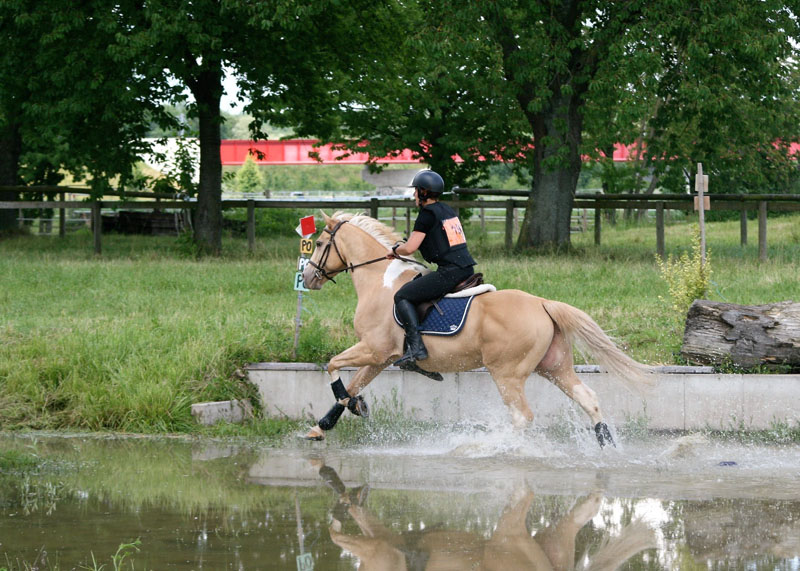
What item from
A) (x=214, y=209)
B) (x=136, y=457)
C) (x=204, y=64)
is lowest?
(x=136, y=457)

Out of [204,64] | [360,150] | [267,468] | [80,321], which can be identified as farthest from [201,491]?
[360,150]

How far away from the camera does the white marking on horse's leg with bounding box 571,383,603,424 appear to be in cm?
962

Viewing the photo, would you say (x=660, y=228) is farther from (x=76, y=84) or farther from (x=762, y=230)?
(x=76, y=84)

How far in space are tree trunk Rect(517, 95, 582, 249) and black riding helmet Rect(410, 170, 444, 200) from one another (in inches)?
534

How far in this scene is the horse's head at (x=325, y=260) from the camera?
426 inches

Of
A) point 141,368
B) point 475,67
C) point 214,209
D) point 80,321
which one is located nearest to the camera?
point 141,368

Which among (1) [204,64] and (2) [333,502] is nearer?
(2) [333,502]

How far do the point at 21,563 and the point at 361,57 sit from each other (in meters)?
21.0

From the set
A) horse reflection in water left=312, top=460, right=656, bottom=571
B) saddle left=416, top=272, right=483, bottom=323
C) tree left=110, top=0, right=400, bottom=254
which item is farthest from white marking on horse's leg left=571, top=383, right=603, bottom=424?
tree left=110, top=0, right=400, bottom=254

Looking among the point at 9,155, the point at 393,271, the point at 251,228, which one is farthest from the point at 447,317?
the point at 9,155

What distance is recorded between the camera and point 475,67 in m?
26.9

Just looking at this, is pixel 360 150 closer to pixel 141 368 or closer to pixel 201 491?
pixel 141 368

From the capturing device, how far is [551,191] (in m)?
23.5

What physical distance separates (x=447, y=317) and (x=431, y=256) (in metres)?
0.58
